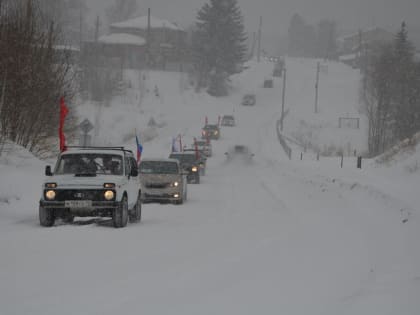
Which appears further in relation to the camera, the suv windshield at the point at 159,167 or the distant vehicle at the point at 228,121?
the distant vehicle at the point at 228,121

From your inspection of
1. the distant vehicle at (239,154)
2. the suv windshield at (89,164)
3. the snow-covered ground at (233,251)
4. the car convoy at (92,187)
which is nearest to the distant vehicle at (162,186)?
the snow-covered ground at (233,251)

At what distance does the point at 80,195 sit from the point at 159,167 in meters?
10.3

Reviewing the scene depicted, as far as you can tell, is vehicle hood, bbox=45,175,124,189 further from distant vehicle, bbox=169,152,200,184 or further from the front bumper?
distant vehicle, bbox=169,152,200,184

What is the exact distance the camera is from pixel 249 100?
352 feet

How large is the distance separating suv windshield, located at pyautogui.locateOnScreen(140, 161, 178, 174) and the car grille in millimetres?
9510

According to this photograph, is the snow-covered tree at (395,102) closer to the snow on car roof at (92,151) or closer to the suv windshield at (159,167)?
the suv windshield at (159,167)

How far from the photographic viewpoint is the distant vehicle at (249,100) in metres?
107

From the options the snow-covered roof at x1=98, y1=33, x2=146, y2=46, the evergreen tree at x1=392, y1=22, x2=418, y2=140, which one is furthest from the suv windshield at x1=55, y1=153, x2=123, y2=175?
the snow-covered roof at x1=98, y1=33, x2=146, y2=46

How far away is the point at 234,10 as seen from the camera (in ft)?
389

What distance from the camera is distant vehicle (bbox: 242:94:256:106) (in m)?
107

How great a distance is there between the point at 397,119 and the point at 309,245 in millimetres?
58545

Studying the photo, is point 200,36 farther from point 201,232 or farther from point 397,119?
point 201,232

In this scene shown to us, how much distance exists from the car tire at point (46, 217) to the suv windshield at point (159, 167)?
9.56 m

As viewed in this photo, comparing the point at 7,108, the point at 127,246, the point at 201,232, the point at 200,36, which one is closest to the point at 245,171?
the point at 7,108
